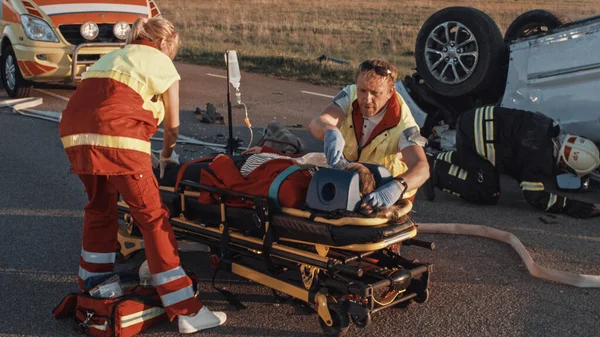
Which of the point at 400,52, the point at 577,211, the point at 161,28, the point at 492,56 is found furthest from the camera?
the point at 400,52

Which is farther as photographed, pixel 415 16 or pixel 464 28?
pixel 415 16

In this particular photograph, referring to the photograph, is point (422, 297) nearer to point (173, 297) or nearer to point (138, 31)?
point (173, 297)

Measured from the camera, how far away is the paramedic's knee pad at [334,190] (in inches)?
152

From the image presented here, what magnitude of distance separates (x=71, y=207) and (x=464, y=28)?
14.8 ft

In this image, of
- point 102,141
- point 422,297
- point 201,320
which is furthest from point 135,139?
point 422,297

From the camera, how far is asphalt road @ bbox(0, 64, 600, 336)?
4258 mm

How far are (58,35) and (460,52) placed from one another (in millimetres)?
5727

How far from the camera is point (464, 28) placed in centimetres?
820

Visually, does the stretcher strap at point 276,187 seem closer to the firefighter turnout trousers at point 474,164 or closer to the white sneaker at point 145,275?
the white sneaker at point 145,275

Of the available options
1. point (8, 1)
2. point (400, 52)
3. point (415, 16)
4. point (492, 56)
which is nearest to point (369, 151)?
point (492, 56)

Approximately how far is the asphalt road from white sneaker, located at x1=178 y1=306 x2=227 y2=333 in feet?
0.15

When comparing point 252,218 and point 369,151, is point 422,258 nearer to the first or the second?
point 369,151

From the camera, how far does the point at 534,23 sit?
949cm

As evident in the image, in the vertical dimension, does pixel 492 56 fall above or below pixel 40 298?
above
